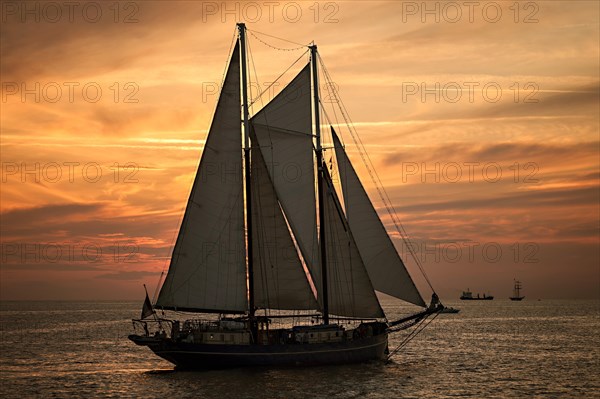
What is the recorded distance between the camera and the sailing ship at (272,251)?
2219 inches

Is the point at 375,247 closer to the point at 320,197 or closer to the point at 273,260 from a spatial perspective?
the point at 320,197

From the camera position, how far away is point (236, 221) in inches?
2281

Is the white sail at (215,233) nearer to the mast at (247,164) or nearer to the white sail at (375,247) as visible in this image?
the mast at (247,164)

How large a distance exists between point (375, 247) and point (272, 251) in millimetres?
7724

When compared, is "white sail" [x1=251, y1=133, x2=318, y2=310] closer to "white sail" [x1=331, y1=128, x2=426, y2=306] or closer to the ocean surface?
"white sail" [x1=331, y1=128, x2=426, y2=306]

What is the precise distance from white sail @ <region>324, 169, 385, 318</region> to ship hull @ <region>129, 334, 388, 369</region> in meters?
3.10

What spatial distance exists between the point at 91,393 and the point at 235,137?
20.3 m

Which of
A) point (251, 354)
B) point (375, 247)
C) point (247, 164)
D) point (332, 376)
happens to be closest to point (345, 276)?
point (375, 247)

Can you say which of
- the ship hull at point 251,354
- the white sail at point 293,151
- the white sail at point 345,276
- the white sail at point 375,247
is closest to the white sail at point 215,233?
the ship hull at point 251,354

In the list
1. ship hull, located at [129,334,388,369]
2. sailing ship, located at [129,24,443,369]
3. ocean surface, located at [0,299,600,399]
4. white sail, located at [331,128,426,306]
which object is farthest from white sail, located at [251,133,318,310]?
ocean surface, located at [0,299,600,399]

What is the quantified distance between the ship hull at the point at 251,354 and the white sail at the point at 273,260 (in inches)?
153

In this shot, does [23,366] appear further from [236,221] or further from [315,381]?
[315,381]

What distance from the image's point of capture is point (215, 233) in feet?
188

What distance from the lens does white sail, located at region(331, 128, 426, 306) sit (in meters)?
58.2
